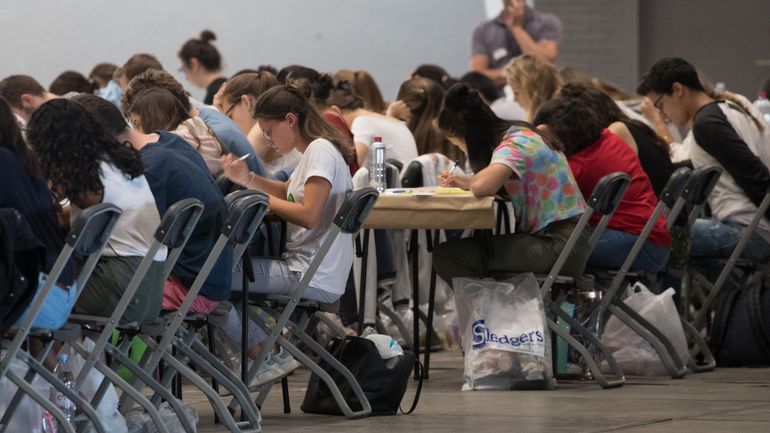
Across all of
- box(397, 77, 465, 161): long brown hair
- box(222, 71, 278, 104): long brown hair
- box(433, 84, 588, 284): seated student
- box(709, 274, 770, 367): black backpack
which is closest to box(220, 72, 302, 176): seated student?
box(222, 71, 278, 104): long brown hair

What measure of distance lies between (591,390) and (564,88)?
1463 millimetres

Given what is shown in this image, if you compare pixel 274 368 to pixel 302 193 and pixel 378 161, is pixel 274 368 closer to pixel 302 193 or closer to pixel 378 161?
pixel 302 193

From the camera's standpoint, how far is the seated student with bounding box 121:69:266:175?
5.97m

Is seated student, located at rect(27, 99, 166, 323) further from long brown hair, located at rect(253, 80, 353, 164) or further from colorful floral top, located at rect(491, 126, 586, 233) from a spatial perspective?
colorful floral top, located at rect(491, 126, 586, 233)

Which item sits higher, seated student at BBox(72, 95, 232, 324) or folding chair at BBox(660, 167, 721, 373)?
seated student at BBox(72, 95, 232, 324)

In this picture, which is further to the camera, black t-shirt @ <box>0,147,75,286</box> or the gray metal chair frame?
the gray metal chair frame

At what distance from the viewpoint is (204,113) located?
6.27m

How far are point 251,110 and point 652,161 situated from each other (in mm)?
1796

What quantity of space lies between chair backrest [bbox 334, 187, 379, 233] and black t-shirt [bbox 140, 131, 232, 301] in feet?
1.23

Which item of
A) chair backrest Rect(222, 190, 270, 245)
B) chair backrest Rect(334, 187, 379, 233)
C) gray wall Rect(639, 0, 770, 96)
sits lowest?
gray wall Rect(639, 0, 770, 96)

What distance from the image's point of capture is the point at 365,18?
11.6m

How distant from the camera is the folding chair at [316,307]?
4973mm

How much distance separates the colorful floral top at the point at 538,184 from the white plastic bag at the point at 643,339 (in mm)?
665

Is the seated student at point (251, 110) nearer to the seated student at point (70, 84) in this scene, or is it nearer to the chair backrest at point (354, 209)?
the chair backrest at point (354, 209)
